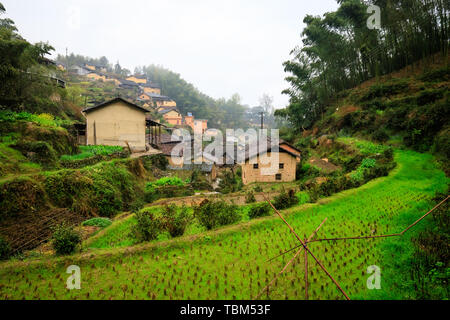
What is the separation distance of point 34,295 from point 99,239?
3.88 metres

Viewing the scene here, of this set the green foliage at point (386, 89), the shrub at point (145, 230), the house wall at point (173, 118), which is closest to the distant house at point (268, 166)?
the green foliage at point (386, 89)

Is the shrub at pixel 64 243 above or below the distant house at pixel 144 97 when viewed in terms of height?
below

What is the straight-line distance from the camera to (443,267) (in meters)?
4.72

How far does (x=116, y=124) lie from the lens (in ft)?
77.7

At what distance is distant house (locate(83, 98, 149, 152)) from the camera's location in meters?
23.4

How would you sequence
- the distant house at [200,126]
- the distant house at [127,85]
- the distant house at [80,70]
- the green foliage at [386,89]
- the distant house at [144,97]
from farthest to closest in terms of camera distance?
1. the distant house at [80,70]
2. the distant house at [127,85]
3. the distant house at [144,97]
4. the distant house at [200,126]
5. the green foliage at [386,89]

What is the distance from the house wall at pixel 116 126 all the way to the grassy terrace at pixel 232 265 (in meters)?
19.3

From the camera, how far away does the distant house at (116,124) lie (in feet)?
76.7

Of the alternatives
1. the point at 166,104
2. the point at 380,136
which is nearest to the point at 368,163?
the point at 380,136

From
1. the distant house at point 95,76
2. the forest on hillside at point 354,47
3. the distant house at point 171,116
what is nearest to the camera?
the forest on hillside at point 354,47

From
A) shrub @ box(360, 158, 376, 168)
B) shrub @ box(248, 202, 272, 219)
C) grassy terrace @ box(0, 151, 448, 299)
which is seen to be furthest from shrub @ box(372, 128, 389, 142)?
shrub @ box(248, 202, 272, 219)

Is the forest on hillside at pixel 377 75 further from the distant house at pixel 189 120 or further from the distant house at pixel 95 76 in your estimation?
the distant house at pixel 95 76

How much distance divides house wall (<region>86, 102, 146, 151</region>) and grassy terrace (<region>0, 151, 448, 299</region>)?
63.3 feet

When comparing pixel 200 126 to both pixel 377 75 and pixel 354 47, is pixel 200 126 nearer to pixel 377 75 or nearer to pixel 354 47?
pixel 354 47
